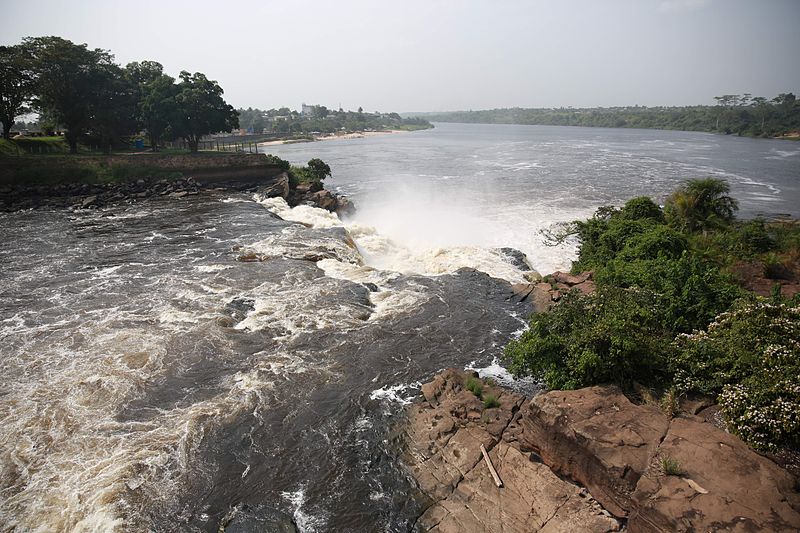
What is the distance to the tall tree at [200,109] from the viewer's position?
44500 millimetres

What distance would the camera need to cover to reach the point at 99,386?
1137 centimetres

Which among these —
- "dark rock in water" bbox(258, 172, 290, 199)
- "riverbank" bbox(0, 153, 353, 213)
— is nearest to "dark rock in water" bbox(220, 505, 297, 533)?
"riverbank" bbox(0, 153, 353, 213)

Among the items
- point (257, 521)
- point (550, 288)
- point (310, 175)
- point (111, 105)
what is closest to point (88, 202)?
point (111, 105)

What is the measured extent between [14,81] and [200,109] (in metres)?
15.1

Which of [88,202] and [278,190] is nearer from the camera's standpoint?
[88,202]

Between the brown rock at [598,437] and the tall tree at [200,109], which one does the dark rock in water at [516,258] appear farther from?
the tall tree at [200,109]

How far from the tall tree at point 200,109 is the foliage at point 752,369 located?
4783 centimetres

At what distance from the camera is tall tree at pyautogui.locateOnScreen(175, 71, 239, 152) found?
4450 centimetres

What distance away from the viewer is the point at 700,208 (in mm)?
23938

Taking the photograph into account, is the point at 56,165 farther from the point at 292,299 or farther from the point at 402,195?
the point at 292,299

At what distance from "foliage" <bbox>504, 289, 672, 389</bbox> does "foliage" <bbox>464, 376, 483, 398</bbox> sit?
3.14 ft

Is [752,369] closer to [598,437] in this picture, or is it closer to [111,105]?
[598,437]

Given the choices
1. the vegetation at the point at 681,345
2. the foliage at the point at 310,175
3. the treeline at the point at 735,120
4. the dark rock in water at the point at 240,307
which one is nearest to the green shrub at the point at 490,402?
the vegetation at the point at 681,345

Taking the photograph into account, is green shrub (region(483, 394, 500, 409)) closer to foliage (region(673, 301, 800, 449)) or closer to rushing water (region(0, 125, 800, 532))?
rushing water (region(0, 125, 800, 532))
